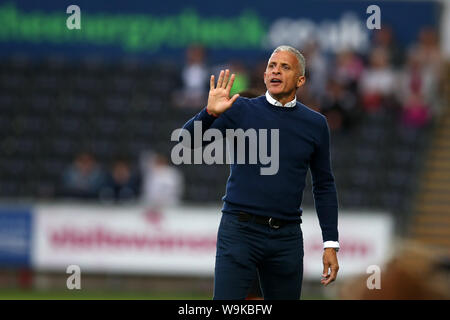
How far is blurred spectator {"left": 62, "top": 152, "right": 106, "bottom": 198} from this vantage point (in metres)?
15.2

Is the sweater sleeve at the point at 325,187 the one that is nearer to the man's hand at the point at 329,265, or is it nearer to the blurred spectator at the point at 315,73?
the man's hand at the point at 329,265

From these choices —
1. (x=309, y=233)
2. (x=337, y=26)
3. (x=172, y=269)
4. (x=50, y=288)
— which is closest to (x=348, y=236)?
(x=309, y=233)

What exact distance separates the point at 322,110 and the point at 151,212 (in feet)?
12.5

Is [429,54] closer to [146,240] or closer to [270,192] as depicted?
[146,240]

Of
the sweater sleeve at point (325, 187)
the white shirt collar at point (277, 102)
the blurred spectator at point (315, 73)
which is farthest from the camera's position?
the blurred spectator at point (315, 73)

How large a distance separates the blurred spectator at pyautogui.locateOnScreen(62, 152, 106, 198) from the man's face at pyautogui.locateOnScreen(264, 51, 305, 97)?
989cm

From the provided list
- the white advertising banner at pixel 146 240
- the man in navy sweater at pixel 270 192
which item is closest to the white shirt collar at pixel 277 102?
the man in navy sweater at pixel 270 192

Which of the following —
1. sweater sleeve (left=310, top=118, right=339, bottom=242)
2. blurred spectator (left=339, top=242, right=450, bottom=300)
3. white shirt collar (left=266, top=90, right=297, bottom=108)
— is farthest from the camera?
sweater sleeve (left=310, top=118, right=339, bottom=242)

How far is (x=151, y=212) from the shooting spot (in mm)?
14953

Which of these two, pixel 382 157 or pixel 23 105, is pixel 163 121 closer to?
pixel 23 105

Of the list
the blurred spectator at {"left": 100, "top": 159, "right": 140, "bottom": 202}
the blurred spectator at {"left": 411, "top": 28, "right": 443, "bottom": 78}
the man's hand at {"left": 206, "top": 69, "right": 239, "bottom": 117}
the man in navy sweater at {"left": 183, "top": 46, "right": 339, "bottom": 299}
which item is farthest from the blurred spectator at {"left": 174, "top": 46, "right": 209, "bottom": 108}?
the man's hand at {"left": 206, "top": 69, "right": 239, "bottom": 117}

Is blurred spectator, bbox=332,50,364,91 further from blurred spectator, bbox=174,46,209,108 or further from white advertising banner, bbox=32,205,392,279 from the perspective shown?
white advertising banner, bbox=32,205,392,279

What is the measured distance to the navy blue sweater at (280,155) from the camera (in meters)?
5.54

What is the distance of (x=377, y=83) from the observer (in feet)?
59.0
